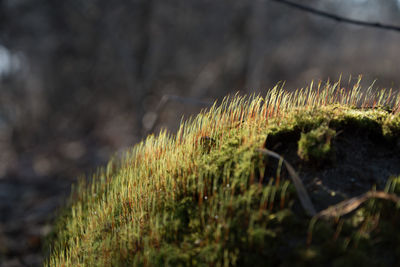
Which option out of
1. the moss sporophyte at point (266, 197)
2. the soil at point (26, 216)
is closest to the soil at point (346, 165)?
the moss sporophyte at point (266, 197)

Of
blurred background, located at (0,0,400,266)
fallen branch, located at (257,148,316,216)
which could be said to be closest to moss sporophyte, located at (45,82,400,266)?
fallen branch, located at (257,148,316,216)

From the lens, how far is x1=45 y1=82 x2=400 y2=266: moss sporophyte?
2.91ft

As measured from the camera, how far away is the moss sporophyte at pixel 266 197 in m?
0.89

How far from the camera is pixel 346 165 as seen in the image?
1.15 metres

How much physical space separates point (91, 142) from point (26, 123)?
2.12 meters

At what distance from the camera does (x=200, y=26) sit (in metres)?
10.7

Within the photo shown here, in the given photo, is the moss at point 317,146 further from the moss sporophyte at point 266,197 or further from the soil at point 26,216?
the soil at point 26,216

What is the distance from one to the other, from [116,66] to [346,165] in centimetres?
988

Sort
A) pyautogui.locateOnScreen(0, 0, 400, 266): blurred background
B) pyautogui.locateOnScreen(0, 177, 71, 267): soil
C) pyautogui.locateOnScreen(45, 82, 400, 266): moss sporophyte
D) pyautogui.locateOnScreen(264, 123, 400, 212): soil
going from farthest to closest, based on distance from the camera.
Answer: pyautogui.locateOnScreen(0, 0, 400, 266): blurred background, pyautogui.locateOnScreen(0, 177, 71, 267): soil, pyautogui.locateOnScreen(264, 123, 400, 212): soil, pyautogui.locateOnScreen(45, 82, 400, 266): moss sporophyte

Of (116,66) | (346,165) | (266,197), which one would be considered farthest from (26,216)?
(116,66)

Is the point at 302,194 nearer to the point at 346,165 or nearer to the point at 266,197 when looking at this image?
the point at 266,197

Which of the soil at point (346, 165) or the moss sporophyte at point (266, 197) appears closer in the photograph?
the moss sporophyte at point (266, 197)

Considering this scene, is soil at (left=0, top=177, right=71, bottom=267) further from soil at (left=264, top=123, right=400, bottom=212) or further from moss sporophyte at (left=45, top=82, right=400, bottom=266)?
soil at (left=264, top=123, right=400, bottom=212)

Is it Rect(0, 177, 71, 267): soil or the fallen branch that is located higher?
the fallen branch
